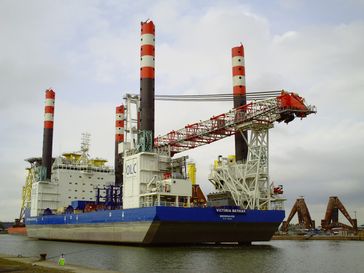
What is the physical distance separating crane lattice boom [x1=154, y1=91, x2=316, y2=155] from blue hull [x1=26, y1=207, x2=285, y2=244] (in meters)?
7.59

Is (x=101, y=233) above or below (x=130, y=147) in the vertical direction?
below

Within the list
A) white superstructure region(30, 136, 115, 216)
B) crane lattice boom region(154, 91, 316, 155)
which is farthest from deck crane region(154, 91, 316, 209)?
white superstructure region(30, 136, 115, 216)

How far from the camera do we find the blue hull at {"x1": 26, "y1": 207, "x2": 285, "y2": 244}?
32031mm

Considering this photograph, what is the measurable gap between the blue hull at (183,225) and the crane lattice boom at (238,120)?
7.59 metres

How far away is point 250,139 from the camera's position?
38.4 meters

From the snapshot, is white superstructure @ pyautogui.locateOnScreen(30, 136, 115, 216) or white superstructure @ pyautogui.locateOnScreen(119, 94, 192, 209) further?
white superstructure @ pyautogui.locateOnScreen(30, 136, 115, 216)

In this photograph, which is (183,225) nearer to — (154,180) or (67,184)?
(154,180)

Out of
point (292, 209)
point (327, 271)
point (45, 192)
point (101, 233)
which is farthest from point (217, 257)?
point (292, 209)

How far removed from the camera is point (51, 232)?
5116 cm

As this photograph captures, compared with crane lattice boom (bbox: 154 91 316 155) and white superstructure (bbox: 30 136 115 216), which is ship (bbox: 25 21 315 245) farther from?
white superstructure (bbox: 30 136 115 216)

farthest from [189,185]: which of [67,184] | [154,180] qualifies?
[67,184]

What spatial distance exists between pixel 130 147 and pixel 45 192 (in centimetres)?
2001

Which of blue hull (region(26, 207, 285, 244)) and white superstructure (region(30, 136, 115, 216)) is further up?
white superstructure (region(30, 136, 115, 216))

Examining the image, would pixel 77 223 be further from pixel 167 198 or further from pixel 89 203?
pixel 167 198
